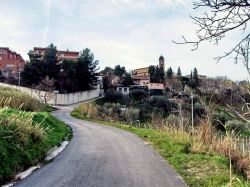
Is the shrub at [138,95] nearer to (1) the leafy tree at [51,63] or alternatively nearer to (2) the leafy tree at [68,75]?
(2) the leafy tree at [68,75]

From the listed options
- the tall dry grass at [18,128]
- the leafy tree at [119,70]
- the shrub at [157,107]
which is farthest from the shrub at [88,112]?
the leafy tree at [119,70]

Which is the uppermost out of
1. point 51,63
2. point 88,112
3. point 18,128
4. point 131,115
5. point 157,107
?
point 51,63

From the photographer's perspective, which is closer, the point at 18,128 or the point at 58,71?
the point at 18,128

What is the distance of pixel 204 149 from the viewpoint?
1581 centimetres

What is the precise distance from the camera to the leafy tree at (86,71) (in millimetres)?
84500

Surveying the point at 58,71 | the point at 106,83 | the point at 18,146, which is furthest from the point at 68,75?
the point at 18,146

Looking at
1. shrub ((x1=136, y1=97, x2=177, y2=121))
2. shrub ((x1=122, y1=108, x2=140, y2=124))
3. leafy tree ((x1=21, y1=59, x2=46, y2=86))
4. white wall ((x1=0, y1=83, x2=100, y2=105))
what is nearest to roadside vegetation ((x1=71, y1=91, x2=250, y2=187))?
shrub ((x1=122, y1=108, x2=140, y2=124))

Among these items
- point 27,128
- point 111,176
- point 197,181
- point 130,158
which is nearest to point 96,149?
point 130,158

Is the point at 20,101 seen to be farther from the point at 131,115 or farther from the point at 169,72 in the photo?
the point at 169,72

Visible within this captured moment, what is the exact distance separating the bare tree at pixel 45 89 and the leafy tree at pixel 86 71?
360 inches

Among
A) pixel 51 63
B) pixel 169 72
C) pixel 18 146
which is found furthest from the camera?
pixel 169 72

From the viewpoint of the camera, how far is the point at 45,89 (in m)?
72.6

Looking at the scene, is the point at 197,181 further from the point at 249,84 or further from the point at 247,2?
the point at 247,2

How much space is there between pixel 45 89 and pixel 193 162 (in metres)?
61.2
